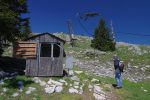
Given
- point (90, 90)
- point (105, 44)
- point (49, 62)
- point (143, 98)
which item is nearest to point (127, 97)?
point (143, 98)

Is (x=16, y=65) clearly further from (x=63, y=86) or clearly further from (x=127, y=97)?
(x=127, y=97)

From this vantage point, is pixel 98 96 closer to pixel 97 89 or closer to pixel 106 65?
pixel 97 89

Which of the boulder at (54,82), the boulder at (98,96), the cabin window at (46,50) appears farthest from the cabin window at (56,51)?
the boulder at (98,96)

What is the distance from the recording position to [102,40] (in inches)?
2069

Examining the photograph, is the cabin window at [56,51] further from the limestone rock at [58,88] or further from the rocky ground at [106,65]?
the rocky ground at [106,65]

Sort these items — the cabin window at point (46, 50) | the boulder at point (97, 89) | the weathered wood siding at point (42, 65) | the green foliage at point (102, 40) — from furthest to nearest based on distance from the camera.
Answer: the green foliage at point (102, 40) < the cabin window at point (46, 50) < the weathered wood siding at point (42, 65) < the boulder at point (97, 89)

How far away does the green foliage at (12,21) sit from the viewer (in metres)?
21.8

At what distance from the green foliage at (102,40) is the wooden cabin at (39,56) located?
2816 cm

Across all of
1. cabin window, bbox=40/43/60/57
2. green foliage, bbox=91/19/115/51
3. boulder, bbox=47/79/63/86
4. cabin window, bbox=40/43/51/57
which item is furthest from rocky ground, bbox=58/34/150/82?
green foliage, bbox=91/19/115/51

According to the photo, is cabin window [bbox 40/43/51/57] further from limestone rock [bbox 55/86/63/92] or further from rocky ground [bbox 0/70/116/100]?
limestone rock [bbox 55/86/63/92]

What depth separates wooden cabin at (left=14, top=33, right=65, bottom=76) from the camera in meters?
22.9

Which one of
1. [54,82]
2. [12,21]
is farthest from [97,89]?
[12,21]

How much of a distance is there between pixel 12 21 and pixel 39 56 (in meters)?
3.27

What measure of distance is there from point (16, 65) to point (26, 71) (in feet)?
11.2
